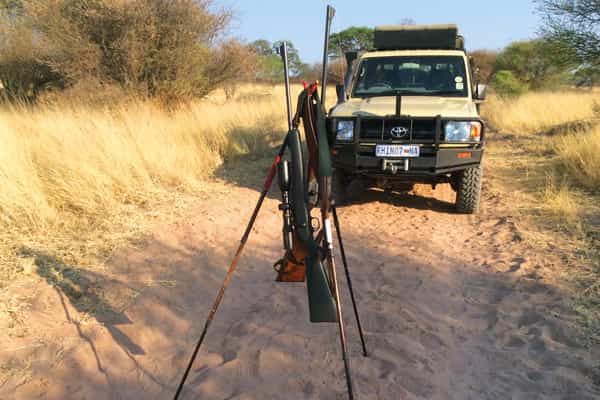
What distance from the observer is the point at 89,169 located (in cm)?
539

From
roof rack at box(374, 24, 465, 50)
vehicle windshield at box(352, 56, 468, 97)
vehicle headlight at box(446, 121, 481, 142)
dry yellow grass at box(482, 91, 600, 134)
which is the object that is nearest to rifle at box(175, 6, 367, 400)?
vehicle headlight at box(446, 121, 481, 142)

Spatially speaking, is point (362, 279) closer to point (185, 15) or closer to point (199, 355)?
point (199, 355)

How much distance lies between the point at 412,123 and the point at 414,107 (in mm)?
306

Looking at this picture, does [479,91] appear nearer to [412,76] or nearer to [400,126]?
[412,76]

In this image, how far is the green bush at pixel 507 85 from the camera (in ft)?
68.9

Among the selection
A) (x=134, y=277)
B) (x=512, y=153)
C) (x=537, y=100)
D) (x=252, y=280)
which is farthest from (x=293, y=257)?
(x=537, y=100)

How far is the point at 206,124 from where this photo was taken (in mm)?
9008

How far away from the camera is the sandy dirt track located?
8.54ft

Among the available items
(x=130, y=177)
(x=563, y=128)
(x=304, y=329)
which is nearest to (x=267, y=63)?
(x=563, y=128)

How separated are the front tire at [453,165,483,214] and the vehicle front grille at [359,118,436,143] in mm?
733

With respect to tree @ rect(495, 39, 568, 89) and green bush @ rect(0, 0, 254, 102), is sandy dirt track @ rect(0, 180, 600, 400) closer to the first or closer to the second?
green bush @ rect(0, 0, 254, 102)

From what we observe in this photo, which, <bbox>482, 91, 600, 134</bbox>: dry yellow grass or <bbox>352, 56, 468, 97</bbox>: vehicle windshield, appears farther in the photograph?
<bbox>482, 91, 600, 134</bbox>: dry yellow grass

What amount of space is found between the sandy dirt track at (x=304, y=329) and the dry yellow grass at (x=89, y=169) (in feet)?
1.99

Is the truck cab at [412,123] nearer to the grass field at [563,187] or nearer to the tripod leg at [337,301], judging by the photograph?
the grass field at [563,187]
